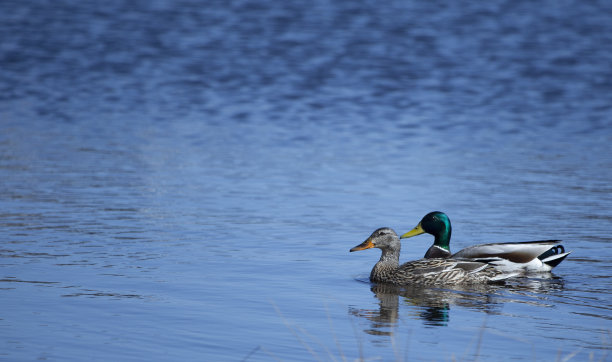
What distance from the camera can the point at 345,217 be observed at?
13148 millimetres

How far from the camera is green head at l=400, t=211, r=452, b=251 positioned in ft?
38.9

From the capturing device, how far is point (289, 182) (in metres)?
15.2

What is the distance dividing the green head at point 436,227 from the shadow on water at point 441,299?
106 cm

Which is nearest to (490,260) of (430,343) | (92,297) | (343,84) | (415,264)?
(415,264)

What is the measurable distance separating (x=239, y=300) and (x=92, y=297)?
1241 millimetres

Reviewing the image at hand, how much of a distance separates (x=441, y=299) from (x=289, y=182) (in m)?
5.42

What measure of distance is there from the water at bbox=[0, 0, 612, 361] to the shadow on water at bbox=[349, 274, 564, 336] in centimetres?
5

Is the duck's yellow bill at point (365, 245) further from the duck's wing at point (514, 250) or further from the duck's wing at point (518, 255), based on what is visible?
the duck's wing at point (514, 250)

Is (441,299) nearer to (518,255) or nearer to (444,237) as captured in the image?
(518,255)

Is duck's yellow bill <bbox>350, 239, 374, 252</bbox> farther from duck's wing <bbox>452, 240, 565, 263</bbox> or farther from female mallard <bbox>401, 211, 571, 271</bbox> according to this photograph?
duck's wing <bbox>452, 240, 565, 263</bbox>

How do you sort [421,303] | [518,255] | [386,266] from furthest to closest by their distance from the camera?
[518,255]
[386,266]
[421,303]

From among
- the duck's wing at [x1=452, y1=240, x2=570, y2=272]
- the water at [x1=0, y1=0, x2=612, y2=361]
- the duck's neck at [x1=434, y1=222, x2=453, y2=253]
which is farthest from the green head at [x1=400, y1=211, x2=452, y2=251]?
the duck's wing at [x1=452, y1=240, x2=570, y2=272]

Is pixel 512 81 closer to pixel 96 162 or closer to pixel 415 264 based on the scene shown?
pixel 96 162

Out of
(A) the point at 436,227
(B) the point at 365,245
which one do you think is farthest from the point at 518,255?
(B) the point at 365,245
